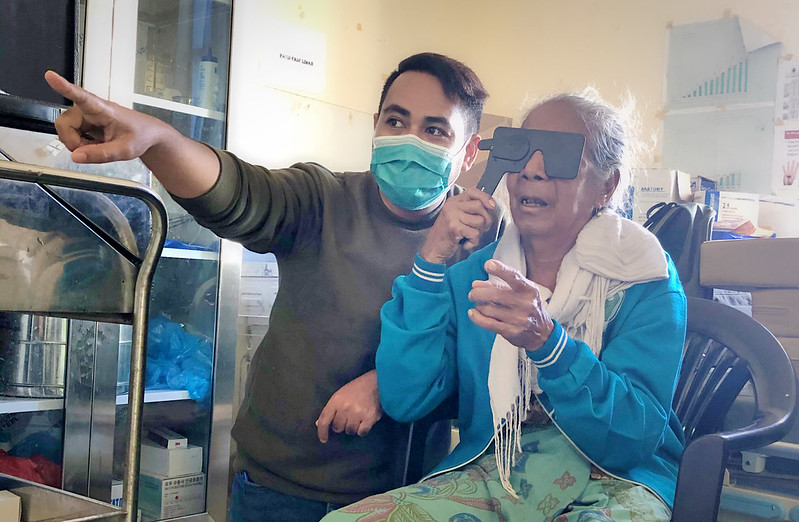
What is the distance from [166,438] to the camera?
1723mm

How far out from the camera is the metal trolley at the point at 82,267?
3.14ft

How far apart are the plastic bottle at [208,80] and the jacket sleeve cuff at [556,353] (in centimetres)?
112

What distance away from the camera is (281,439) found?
1.25 meters

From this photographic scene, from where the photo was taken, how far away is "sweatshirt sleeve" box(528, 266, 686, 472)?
949 mm

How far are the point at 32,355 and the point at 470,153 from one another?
110cm

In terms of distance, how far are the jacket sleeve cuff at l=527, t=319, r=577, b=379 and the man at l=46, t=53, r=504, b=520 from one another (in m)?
0.20

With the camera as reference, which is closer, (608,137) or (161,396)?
(608,137)

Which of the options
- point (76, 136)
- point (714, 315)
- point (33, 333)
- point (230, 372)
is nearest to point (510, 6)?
point (714, 315)

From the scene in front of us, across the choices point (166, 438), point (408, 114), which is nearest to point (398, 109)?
point (408, 114)

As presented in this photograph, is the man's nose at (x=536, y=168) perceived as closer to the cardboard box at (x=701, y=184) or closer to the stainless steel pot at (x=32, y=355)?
the cardboard box at (x=701, y=184)

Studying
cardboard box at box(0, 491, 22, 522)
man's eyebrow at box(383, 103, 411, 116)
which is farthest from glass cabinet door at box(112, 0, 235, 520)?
man's eyebrow at box(383, 103, 411, 116)

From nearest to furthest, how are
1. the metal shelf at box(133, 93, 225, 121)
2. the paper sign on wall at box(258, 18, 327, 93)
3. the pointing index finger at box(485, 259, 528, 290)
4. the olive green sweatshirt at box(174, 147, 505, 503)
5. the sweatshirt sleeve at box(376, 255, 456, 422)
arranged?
the pointing index finger at box(485, 259, 528, 290)
the sweatshirt sleeve at box(376, 255, 456, 422)
the olive green sweatshirt at box(174, 147, 505, 503)
the paper sign on wall at box(258, 18, 327, 93)
the metal shelf at box(133, 93, 225, 121)

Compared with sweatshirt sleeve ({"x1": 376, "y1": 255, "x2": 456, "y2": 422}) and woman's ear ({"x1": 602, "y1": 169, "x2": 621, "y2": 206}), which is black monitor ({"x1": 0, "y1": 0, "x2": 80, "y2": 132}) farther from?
woman's ear ({"x1": 602, "y1": 169, "x2": 621, "y2": 206})

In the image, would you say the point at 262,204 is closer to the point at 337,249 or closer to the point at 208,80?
the point at 337,249
